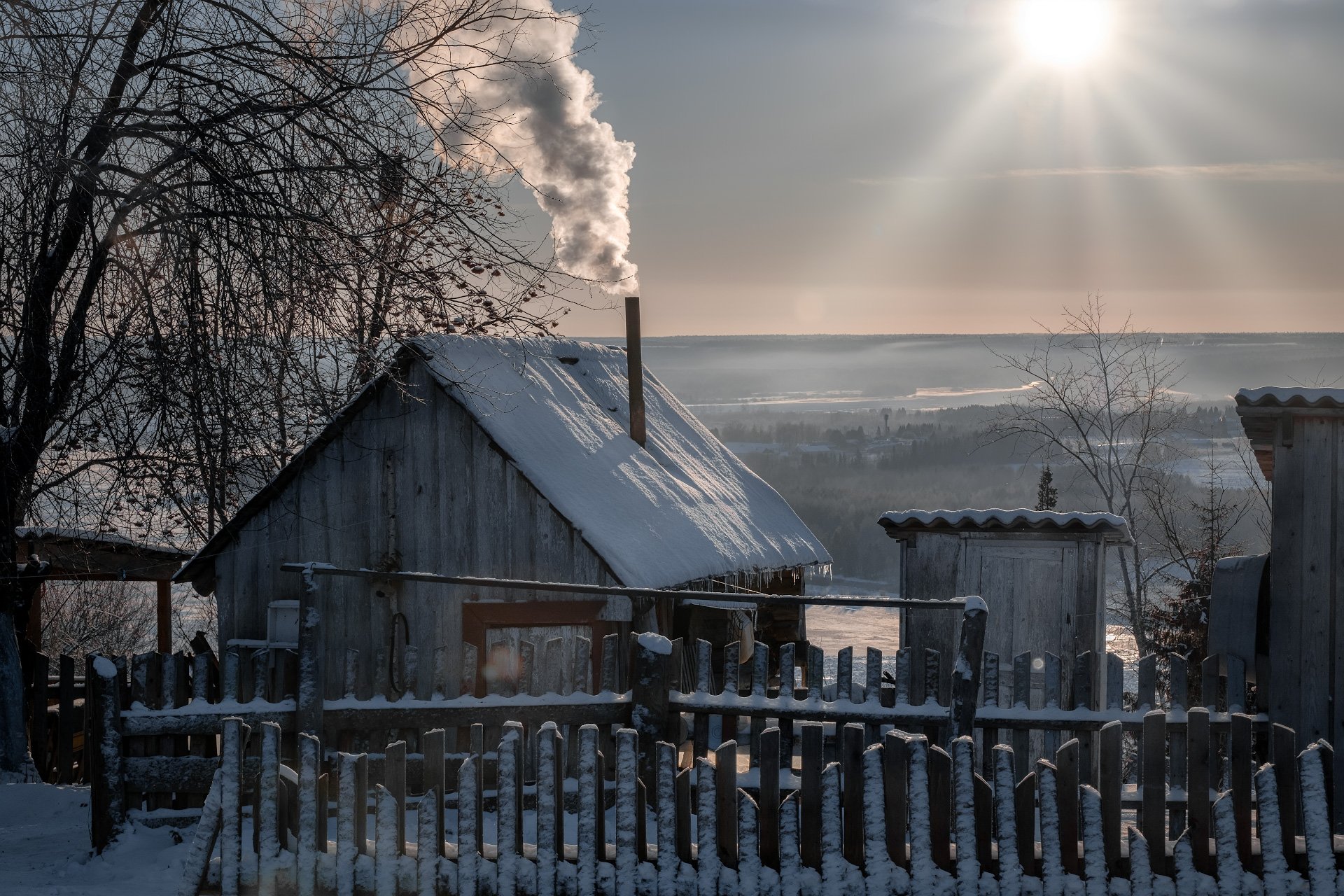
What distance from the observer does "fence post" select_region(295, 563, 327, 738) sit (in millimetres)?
7415

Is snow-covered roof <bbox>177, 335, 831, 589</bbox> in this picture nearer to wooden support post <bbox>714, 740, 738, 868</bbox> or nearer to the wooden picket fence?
the wooden picket fence

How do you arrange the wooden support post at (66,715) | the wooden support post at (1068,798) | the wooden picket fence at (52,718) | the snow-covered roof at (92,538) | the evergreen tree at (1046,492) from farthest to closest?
1. the evergreen tree at (1046,492)
2. the snow-covered roof at (92,538)
3. the wooden picket fence at (52,718)
4. the wooden support post at (66,715)
5. the wooden support post at (1068,798)

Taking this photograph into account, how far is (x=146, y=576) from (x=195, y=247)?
909cm

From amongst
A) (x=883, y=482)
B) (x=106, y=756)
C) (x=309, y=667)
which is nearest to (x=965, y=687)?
(x=309, y=667)

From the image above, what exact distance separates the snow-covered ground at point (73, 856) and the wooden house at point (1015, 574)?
751cm

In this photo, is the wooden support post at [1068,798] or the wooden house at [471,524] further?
the wooden house at [471,524]

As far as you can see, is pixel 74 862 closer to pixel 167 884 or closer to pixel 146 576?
pixel 167 884

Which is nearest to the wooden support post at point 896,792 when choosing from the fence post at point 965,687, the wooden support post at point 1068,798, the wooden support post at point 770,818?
the wooden support post at point 770,818

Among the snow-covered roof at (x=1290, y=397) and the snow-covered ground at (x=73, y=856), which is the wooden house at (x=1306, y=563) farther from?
the snow-covered ground at (x=73, y=856)

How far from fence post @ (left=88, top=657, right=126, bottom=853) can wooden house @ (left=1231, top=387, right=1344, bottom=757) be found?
779 centimetres

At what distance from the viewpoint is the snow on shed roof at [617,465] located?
11.8m

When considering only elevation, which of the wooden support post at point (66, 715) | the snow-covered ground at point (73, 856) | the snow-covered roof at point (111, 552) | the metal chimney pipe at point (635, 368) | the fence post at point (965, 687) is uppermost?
the metal chimney pipe at point (635, 368)

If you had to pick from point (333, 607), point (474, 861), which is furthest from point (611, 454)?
point (474, 861)

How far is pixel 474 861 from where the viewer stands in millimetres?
5711
